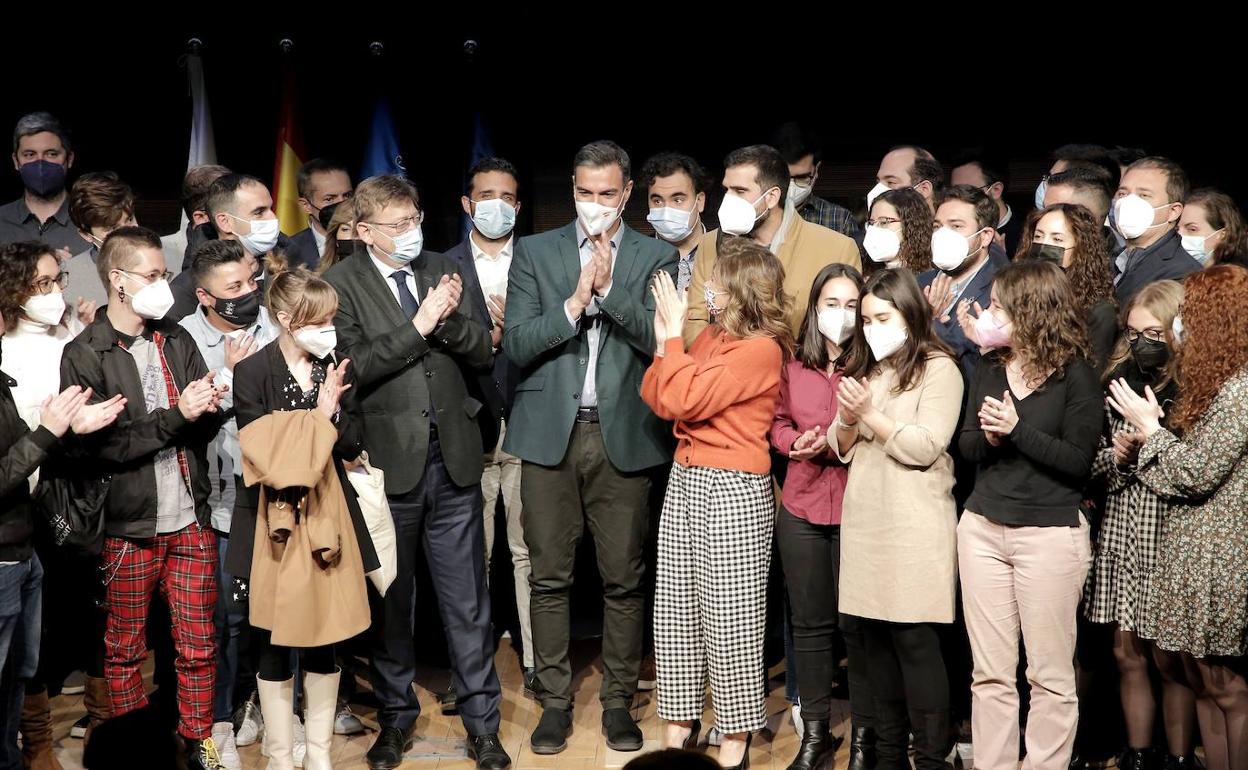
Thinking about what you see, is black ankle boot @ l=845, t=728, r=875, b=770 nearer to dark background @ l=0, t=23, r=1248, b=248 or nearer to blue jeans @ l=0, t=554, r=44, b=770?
blue jeans @ l=0, t=554, r=44, b=770

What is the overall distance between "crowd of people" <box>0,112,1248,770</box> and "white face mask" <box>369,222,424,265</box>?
0.01m

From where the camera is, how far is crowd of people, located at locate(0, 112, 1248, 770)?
3973 millimetres

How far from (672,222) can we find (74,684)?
2.91 metres

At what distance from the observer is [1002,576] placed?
4031 millimetres

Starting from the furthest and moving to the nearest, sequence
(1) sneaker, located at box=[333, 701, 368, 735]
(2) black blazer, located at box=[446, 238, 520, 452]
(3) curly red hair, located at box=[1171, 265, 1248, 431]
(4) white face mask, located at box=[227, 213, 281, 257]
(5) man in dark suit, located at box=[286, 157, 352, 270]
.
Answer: (5) man in dark suit, located at box=[286, 157, 352, 270], (4) white face mask, located at box=[227, 213, 281, 257], (1) sneaker, located at box=[333, 701, 368, 735], (2) black blazer, located at box=[446, 238, 520, 452], (3) curly red hair, located at box=[1171, 265, 1248, 431]

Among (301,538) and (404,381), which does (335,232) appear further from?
(301,538)

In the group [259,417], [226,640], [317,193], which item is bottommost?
[226,640]

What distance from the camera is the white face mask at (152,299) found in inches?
168

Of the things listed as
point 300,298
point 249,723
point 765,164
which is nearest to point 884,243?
point 765,164

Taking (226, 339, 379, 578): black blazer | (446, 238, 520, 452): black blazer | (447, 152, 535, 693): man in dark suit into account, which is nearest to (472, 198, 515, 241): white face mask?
(447, 152, 535, 693): man in dark suit

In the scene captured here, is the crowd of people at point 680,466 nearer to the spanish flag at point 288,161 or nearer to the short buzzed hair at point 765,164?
the short buzzed hair at point 765,164

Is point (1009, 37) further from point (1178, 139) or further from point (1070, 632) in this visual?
point (1070, 632)

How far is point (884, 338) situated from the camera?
162 inches

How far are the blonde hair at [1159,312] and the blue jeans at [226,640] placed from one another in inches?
113
